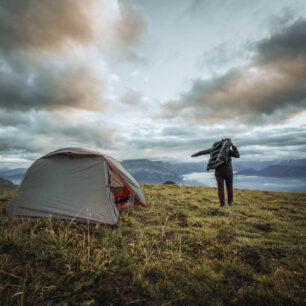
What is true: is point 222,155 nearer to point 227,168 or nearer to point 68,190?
point 227,168

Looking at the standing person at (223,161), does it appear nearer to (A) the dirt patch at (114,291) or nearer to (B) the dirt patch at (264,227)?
(B) the dirt patch at (264,227)

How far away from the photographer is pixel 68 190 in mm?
6062

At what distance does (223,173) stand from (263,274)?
18.5ft

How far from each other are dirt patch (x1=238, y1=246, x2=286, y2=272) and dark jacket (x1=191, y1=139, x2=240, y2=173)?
15.3ft

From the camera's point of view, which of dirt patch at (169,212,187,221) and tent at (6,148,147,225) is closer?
tent at (6,148,147,225)

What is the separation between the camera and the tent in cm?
567

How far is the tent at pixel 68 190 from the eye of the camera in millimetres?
5672

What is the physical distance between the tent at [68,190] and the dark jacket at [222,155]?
5582 millimetres

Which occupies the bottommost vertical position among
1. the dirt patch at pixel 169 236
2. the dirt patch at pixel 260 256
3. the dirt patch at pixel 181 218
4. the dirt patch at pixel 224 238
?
the dirt patch at pixel 260 256

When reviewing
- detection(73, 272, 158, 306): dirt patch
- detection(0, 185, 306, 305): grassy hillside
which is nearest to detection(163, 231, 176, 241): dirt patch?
detection(0, 185, 306, 305): grassy hillside

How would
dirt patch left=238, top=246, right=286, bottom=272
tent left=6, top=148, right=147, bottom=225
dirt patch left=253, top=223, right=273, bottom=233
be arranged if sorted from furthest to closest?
dirt patch left=253, top=223, right=273, bottom=233, tent left=6, top=148, right=147, bottom=225, dirt patch left=238, top=246, right=286, bottom=272

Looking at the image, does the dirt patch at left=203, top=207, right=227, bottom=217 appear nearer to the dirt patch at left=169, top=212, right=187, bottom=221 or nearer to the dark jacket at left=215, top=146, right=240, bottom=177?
the dirt patch at left=169, top=212, right=187, bottom=221

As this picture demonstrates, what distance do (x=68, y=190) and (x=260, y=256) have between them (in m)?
6.31

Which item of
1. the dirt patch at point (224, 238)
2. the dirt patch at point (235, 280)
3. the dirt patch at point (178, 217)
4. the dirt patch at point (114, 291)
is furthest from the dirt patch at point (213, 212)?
the dirt patch at point (114, 291)
